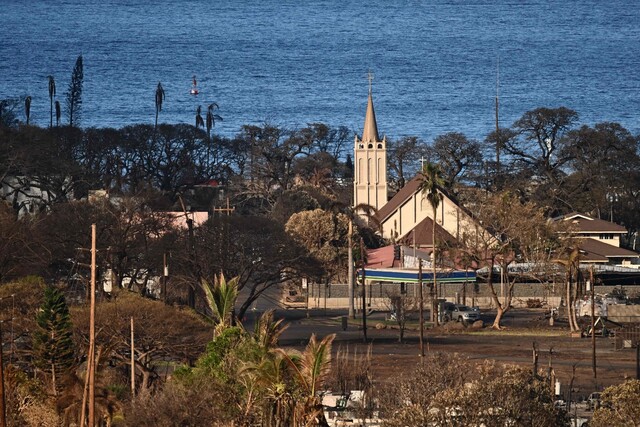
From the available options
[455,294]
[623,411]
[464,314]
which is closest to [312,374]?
[623,411]

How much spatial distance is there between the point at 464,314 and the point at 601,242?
3217 cm

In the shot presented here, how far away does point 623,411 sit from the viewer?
39688 millimetres

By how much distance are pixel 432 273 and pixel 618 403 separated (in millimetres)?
48126

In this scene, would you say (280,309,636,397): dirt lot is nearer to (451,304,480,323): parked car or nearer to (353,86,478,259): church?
(451,304,480,323): parked car

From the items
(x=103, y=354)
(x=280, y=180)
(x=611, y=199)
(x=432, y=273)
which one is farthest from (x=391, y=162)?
(x=103, y=354)

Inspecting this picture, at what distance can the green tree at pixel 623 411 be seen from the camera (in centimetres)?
A: 3950

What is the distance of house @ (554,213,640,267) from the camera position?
103 metres

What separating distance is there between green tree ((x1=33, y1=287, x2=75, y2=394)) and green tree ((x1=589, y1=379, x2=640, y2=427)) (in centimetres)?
1513

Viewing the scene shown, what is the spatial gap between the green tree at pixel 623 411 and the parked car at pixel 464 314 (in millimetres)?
37938

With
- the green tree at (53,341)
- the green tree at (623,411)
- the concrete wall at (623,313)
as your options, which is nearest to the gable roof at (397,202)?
the concrete wall at (623,313)

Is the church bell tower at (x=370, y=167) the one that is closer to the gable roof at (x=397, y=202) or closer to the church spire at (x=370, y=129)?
the church spire at (x=370, y=129)

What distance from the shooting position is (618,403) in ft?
131

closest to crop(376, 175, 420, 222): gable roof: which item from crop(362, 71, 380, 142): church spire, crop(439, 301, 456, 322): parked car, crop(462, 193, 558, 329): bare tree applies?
crop(362, 71, 380, 142): church spire

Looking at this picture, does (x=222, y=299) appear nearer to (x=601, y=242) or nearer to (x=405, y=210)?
(x=601, y=242)
